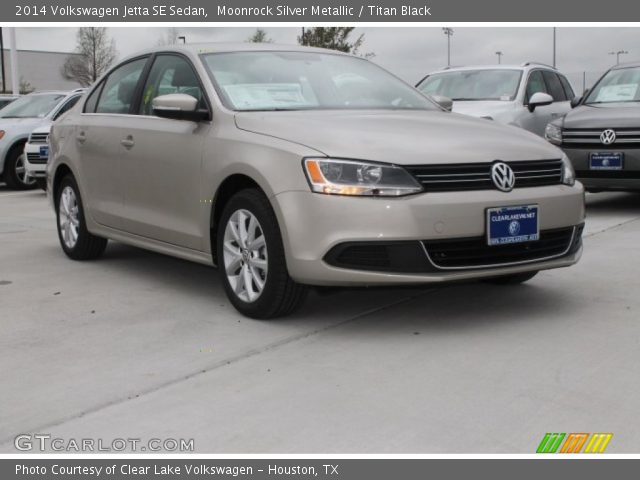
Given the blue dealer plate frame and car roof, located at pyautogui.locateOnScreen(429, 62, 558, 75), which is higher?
car roof, located at pyautogui.locateOnScreen(429, 62, 558, 75)

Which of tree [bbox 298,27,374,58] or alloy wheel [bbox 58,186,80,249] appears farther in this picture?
tree [bbox 298,27,374,58]

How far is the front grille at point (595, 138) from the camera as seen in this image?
9055 millimetres

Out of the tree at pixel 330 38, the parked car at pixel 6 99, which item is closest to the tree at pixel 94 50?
the tree at pixel 330 38

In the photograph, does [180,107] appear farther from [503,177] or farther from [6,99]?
[6,99]

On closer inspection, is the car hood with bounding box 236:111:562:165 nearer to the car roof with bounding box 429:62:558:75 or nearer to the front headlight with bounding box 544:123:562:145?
the front headlight with bounding box 544:123:562:145

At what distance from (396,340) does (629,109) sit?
19.2 ft

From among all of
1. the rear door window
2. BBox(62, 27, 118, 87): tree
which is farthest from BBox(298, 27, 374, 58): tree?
the rear door window

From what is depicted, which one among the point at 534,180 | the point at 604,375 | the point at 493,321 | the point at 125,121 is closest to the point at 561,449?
the point at 604,375

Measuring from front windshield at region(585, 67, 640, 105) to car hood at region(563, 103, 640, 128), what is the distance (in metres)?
0.25

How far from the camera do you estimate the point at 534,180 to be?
489cm

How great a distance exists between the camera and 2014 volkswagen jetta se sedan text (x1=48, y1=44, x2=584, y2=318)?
177 inches

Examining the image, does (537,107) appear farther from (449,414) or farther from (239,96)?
(449,414)

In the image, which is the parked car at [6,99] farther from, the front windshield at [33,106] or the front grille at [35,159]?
the front grille at [35,159]

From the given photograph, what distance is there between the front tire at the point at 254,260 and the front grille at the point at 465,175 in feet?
2.61
